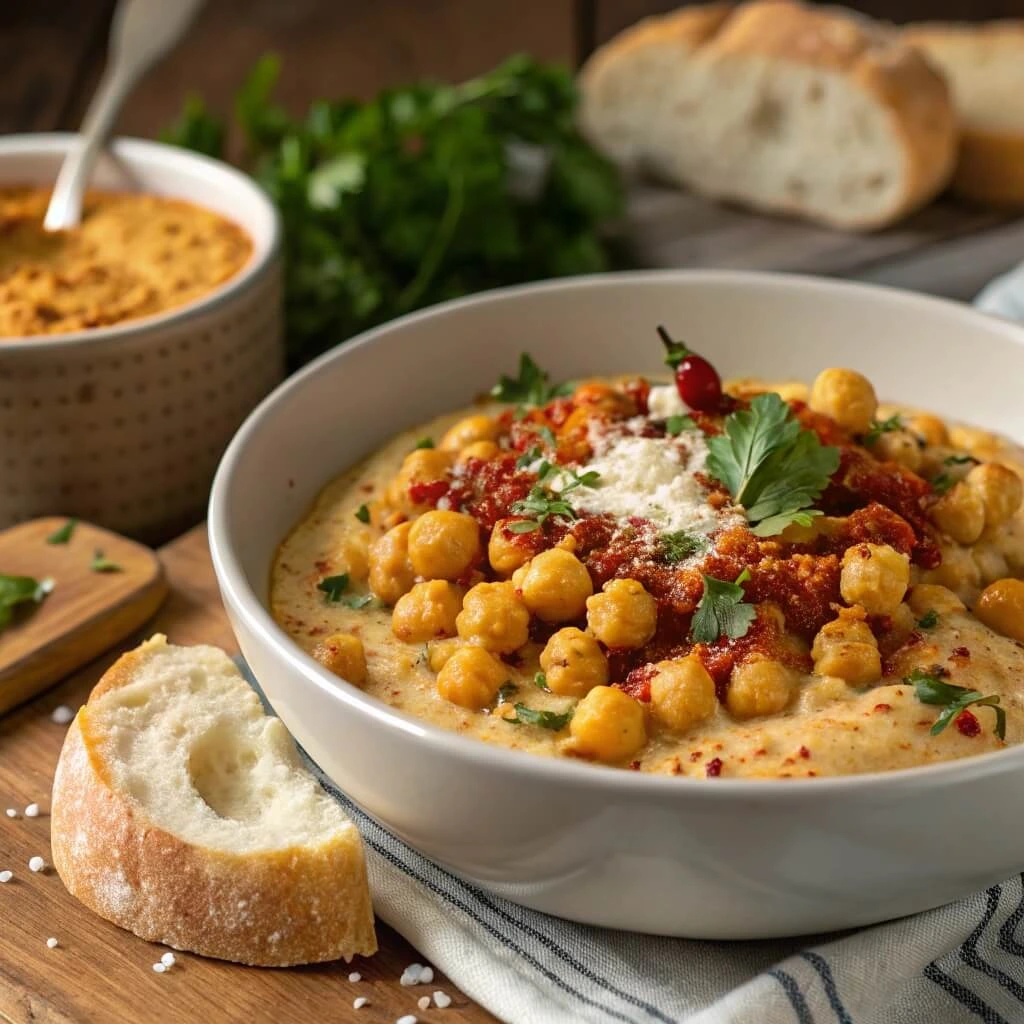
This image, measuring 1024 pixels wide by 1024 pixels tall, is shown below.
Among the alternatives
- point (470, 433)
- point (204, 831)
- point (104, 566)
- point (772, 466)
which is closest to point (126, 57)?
point (104, 566)

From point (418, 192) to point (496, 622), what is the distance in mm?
3040

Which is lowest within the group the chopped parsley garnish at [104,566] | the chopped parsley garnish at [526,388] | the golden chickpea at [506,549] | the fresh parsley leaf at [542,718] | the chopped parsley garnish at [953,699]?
the chopped parsley garnish at [104,566]

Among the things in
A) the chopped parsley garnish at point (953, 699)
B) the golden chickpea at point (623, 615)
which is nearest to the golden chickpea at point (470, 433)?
the golden chickpea at point (623, 615)

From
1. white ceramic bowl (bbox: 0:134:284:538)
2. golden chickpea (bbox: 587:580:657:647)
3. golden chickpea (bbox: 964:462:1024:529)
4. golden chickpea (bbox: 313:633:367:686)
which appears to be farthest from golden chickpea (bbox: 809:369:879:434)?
white ceramic bowl (bbox: 0:134:284:538)

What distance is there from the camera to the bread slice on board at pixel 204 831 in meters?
2.72

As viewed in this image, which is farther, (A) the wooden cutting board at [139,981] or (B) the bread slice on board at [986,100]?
(B) the bread slice on board at [986,100]

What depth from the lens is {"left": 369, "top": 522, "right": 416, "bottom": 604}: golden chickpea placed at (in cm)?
320

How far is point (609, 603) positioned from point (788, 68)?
4152 mm

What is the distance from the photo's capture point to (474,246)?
557 centimetres

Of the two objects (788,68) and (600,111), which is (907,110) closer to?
(788,68)

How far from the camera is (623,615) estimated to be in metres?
2.85

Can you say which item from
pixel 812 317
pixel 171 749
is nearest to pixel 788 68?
pixel 812 317

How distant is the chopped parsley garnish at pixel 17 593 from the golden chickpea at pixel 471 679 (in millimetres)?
1356

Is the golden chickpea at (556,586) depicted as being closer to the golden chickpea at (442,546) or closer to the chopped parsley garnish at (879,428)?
the golden chickpea at (442,546)
